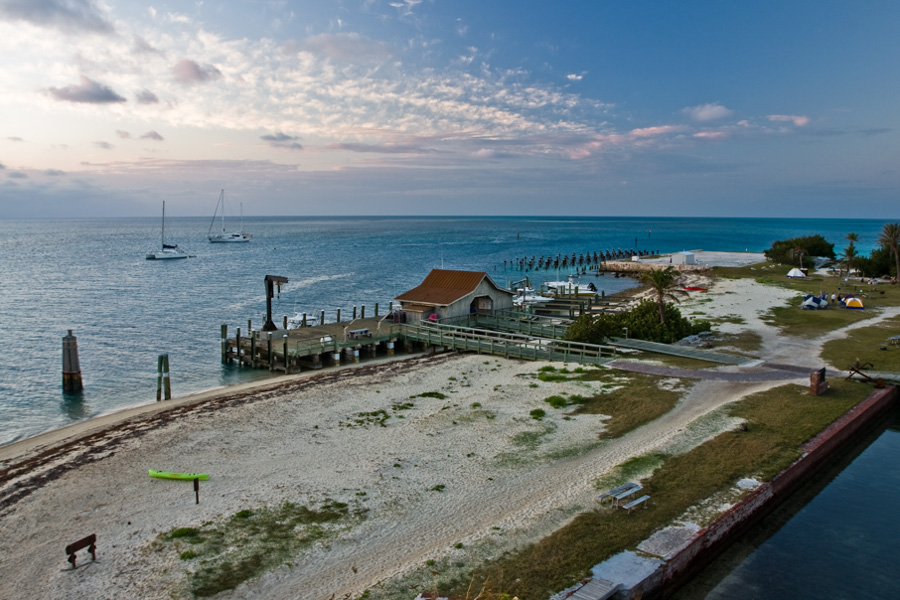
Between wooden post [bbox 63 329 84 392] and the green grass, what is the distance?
28.0m

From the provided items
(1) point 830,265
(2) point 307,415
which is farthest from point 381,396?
(1) point 830,265

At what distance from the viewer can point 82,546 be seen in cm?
1290

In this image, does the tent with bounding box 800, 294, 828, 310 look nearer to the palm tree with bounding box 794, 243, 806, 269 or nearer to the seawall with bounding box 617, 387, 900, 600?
the seawall with bounding box 617, 387, 900, 600

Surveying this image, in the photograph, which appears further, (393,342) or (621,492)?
(393,342)

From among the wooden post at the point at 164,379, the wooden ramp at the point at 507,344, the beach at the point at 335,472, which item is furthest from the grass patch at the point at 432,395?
the wooden post at the point at 164,379

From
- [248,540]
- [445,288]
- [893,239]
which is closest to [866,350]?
[445,288]

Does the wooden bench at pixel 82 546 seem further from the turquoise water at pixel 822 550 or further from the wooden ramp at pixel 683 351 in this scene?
the wooden ramp at pixel 683 351

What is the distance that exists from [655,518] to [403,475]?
711 cm

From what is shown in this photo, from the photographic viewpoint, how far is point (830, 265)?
8469cm

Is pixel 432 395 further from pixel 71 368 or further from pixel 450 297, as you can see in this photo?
pixel 71 368

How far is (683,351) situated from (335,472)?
21.4 metres

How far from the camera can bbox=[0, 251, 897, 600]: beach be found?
12.8 meters

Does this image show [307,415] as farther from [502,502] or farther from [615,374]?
[615,374]

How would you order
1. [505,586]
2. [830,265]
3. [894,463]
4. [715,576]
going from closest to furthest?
[505,586] < [715,576] < [894,463] < [830,265]
